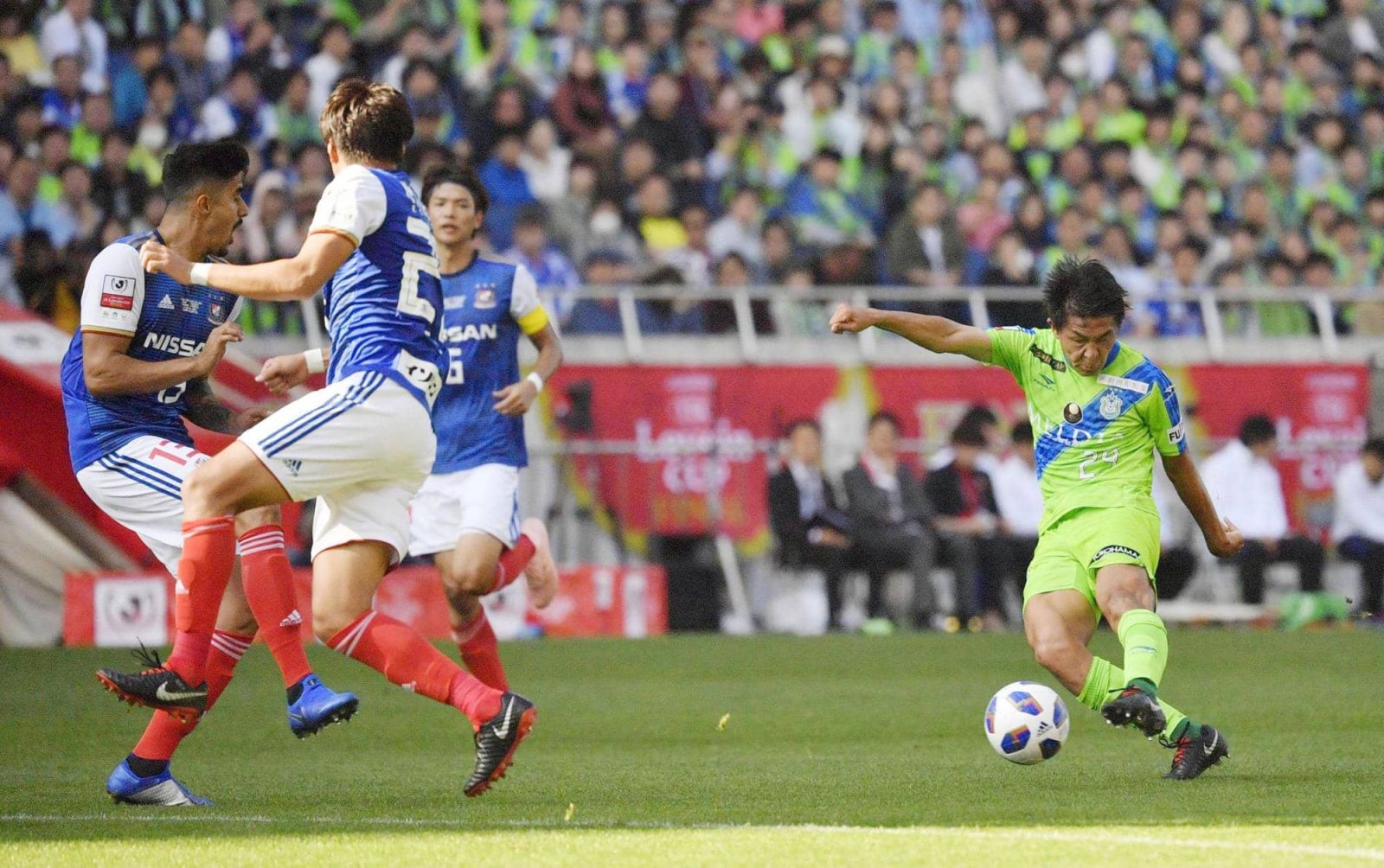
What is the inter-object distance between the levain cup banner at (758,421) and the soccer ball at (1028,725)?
9.48 meters

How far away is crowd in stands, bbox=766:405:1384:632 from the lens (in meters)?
16.4

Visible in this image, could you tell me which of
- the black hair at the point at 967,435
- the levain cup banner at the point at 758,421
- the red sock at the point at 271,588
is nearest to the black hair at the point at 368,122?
the red sock at the point at 271,588

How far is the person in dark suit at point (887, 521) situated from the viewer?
16375 mm

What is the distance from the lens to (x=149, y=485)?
6.38 meters

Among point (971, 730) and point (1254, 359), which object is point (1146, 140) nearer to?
point (1254, 359)

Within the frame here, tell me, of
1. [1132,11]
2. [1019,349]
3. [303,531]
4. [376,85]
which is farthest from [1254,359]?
[376,85]

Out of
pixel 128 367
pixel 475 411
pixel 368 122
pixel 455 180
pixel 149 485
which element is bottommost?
pixel 149 485

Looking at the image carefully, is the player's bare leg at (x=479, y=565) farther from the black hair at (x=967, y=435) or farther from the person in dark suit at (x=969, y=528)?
the black hair at (x=967, y=435)

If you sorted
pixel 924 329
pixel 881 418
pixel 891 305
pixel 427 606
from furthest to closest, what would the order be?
pixel 891 305, pixel 881 418, pixel 427 606, pixel 924 329

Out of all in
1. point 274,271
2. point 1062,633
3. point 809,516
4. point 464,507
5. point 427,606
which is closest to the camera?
point 274,271

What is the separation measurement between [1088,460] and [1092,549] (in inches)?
14.0

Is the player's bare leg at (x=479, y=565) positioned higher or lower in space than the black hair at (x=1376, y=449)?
higher

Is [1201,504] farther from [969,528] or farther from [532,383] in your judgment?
[969,528]

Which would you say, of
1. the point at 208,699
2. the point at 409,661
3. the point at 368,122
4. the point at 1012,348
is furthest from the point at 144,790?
the point at 1012,348
